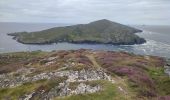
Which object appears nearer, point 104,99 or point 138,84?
point 104,99

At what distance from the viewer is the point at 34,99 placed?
5800cm

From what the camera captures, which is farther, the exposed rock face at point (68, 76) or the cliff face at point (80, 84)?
the exposed rock face at point (68, 76)

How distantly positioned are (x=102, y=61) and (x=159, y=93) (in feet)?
96.6

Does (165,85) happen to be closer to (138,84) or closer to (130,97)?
(138,84)

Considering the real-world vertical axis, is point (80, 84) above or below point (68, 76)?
below

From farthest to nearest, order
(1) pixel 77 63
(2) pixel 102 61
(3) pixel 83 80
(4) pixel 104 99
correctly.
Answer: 1. (2) pixel 102 61
2. (1) pixel 77 63
3. (3) pixel 83 80
4. (4) pixel 104 99

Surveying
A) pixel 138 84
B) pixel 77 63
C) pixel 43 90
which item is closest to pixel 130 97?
pixel 138 84

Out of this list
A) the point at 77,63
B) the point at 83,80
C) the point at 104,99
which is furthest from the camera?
the point at 77,63

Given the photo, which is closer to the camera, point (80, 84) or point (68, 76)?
point (80, 84)

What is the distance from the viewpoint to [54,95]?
2282 inches

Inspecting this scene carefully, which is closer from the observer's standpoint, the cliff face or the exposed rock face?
the cliff face

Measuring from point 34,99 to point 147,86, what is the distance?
25.9m

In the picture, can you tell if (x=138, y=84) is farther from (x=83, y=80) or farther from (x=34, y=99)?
(x=34, y=99)

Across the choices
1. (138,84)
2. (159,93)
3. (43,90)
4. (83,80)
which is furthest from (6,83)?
(159,93)
